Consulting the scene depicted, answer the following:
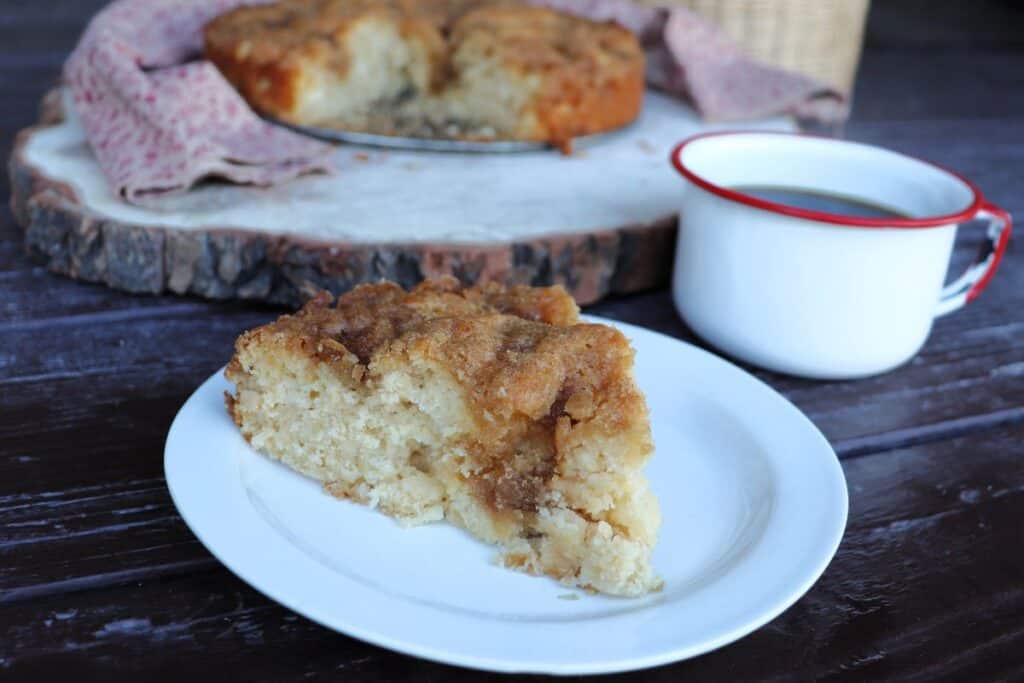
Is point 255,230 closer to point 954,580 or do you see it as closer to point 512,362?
point 512,362

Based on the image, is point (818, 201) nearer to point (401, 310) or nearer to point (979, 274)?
point (979, 274)

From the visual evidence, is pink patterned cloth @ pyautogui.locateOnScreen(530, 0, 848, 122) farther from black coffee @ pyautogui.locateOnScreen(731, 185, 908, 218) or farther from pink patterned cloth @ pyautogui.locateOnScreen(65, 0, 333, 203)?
pink patterned cloth @ pyautogui.locateOnScreen(65, 0, 333, 203)

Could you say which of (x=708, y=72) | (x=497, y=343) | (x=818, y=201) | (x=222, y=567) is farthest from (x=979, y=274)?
(x=222, y=567)

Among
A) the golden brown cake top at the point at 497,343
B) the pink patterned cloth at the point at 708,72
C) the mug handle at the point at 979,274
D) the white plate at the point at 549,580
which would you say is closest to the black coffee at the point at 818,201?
the mug handle at the point at 979,274

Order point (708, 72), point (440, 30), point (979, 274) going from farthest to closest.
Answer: point (708, 72) < point (440, 30) < point (979, 274)

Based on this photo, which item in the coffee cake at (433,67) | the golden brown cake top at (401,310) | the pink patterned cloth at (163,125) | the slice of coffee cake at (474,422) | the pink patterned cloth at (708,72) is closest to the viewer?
the slice of coffee cake at (474,422)

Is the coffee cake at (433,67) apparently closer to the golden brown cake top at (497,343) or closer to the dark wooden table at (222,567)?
the dark wooden table at (222,567)

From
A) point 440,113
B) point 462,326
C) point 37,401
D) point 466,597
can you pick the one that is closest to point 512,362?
point 462,326
